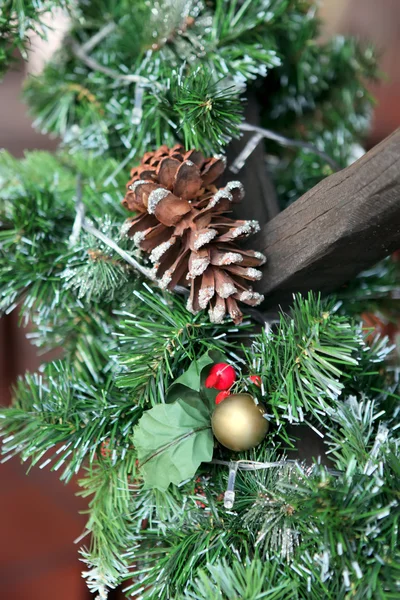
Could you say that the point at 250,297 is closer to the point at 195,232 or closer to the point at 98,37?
the point at 195,232

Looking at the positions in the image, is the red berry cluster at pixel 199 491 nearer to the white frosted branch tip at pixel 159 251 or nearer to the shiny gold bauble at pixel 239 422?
the shiny gold bauble at pixel 239 422

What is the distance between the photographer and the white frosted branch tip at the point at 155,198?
33 centimetres

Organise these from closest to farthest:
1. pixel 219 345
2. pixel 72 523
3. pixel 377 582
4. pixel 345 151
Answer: pixel 377 582, pixel 219 345, pixel 345 151, pixel 72 523

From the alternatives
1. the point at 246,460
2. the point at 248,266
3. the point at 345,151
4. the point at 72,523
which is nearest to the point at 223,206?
the point at 248,266

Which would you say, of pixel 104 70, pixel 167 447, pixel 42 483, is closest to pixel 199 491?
pixel 167 447

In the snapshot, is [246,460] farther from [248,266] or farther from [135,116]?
[135,116]

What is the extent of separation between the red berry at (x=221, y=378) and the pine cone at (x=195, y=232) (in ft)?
0.10

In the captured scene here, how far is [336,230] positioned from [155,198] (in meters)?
0.11

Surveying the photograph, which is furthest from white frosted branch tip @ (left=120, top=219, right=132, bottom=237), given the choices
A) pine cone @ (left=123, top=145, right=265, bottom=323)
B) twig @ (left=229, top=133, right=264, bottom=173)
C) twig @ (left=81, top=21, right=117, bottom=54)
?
twig @ (left=81, top=21, right=117, bottom=54)

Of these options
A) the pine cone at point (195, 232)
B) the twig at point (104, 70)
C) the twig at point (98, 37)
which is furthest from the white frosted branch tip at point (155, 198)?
the twig at point (98, 37)

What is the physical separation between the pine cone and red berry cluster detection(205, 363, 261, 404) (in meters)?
0.03

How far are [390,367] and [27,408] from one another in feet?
0.95

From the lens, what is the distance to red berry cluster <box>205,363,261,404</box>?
1.09 ft

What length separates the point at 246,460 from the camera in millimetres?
328
